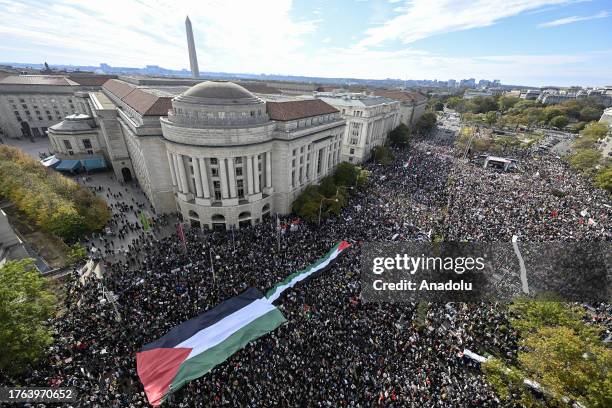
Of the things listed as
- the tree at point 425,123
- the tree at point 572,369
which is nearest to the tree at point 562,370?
the tree at point 572,369

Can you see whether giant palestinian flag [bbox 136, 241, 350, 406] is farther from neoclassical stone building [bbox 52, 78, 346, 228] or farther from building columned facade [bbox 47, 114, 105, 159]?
building columned facade [bbox 47, 114, 105, 159]

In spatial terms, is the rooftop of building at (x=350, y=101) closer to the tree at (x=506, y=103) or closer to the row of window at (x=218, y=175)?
the row of window at (x=218, y=175)

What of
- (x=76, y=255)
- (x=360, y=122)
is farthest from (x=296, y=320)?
(x=360, y=122)

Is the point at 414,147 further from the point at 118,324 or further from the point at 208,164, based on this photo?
the point at 118,324

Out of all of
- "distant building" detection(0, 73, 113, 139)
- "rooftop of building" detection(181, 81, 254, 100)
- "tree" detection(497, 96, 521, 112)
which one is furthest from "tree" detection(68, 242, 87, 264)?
"tree" detection(497, 96, 521, 112)

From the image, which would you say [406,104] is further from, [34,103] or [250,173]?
[34,103]
